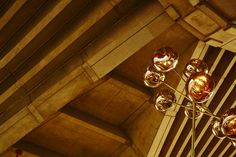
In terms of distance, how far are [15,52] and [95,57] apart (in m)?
1.37

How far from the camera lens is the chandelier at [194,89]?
3484 mm

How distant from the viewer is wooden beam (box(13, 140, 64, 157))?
720cm

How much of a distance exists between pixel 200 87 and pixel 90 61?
243 cm

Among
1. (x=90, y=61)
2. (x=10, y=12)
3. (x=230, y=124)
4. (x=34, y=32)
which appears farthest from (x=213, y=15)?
(x=10, y=12)

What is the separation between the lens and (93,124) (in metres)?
7.29

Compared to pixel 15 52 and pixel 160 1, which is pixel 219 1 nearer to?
pixel 160 1

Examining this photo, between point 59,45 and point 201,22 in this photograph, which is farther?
point 59,45

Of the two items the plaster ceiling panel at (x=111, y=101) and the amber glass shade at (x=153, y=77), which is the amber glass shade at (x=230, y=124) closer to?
the amber glass shade at (x=153, y=77)

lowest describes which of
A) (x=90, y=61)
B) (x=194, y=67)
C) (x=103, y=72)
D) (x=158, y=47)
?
(x=194, y=67)

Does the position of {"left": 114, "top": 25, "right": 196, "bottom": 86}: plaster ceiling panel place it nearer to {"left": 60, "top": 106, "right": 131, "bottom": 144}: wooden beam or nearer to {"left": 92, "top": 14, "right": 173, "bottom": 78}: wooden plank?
{"left": 92, "top": 14, "right": 173, "bottom": 78}: wooden plank

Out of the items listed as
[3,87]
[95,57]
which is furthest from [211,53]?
[3,87]

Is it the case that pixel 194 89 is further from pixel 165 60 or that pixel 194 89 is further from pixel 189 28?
pixel 189 28

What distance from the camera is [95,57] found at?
5.63m

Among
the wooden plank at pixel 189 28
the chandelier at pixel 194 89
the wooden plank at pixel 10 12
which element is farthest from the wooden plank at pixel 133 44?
the wooden plank at pixel 10 12
